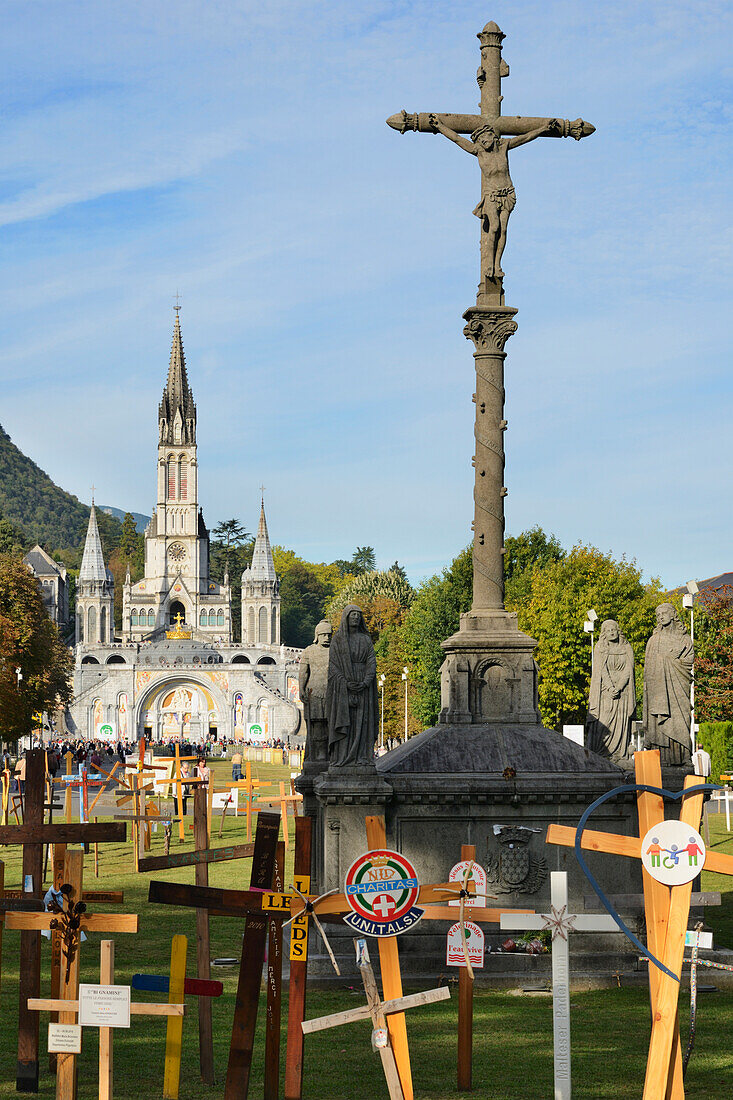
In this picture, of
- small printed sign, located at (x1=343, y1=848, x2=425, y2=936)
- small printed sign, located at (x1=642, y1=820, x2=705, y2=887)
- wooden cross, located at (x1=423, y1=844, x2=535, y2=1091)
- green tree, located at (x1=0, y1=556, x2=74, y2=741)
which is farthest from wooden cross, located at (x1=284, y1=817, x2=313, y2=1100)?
green tree, located at (x1=0, y1=556, x2=74, y2=741)

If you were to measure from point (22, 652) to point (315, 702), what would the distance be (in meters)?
40.9

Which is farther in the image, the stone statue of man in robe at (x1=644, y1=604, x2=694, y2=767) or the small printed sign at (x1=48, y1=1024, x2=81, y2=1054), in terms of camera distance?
the stone statue of man in robe at (x1=644, y1=604, x2=694, y2=767)

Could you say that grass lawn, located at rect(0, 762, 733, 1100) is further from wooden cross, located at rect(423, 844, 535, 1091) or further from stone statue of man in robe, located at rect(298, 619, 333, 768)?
stone statue of man in robe, located at rect(298, 619, 333, 768)

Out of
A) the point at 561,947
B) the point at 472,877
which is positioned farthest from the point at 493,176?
the point at 561,947

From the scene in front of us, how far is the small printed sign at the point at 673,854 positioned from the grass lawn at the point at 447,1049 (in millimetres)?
2862

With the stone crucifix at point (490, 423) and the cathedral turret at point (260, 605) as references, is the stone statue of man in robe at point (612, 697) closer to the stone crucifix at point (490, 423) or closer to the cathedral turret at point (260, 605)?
the stone crucifix at point (490, 423)

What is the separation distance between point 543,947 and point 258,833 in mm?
6508

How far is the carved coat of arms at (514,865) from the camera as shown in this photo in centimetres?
1503

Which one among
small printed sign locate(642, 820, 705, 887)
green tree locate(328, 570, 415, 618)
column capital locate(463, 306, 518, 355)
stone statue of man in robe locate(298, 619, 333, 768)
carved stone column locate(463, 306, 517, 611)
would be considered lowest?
small printed sign locate(642, 820, 705, 887)

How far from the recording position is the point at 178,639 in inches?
5138

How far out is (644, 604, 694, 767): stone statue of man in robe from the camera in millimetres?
15703

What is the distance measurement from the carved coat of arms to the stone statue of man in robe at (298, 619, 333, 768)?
10.4 ft

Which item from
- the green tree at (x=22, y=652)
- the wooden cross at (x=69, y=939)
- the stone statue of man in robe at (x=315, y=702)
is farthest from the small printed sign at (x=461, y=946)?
the green tree at (x=22, y=652)

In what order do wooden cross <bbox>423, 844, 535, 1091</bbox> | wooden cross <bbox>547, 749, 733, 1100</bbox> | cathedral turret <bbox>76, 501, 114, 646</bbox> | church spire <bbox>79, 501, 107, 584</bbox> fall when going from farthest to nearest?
church spire <bbox>79, 501, 107, 584</bbox> < cathedral turret <bbox>76, 501, 114, 646</bbox> < wooden cross <bbox>423, 844, 535, 1091</bbox> < wooden cross <bbox>547, 749, 733, 1100</bbox>
